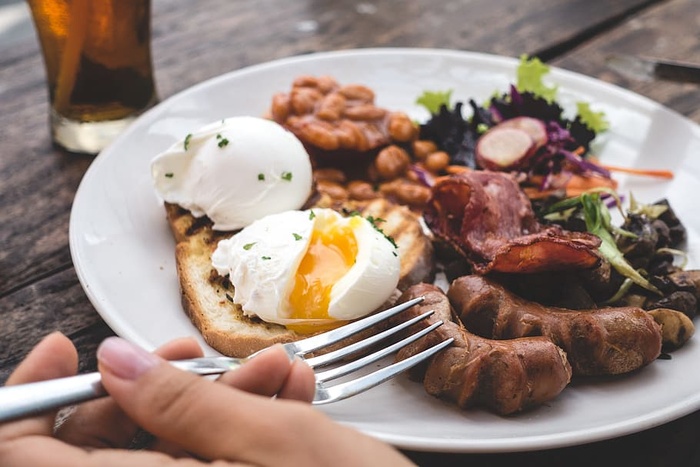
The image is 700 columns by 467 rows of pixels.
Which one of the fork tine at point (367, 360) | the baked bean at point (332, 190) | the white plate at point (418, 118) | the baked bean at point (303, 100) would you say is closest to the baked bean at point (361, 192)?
the baked bean at point (332, 190)

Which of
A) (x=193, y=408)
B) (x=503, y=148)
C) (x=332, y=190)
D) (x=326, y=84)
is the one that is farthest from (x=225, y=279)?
(x=503, y=148)

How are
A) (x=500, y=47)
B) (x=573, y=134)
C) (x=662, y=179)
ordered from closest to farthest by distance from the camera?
(x=662, y=179), (x=573, y=134), (x=500, y=47)

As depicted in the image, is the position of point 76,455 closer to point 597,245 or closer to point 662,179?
point 597,245

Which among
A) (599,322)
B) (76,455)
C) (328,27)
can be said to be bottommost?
(328,27)

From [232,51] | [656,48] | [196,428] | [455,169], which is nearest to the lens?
[196,428]

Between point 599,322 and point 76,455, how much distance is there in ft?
4.81

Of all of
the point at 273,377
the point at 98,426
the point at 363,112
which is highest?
the point at 273,377

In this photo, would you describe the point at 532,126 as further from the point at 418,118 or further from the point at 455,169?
the point at 418,118

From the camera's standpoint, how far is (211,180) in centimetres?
274

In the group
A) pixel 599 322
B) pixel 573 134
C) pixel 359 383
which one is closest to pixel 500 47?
pixel 573 134

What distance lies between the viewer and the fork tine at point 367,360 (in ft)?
6.54

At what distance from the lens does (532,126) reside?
140 inches

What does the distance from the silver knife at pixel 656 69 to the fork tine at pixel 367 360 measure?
219 centimetres

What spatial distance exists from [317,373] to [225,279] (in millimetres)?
614
